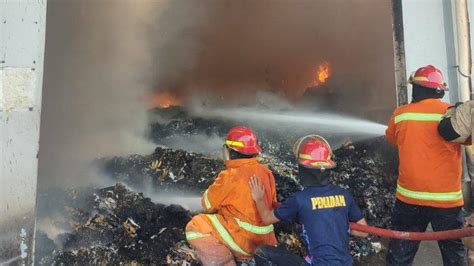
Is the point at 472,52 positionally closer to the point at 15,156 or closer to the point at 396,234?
the point at 396,234

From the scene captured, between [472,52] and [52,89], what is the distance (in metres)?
6.24

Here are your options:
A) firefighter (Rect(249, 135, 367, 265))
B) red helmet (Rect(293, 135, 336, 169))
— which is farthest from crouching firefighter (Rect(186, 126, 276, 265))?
red helmet (Rect(293, 135, 336, 169))

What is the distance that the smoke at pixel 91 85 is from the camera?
19.7 feet

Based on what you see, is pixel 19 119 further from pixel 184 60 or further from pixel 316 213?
pixel 184 60

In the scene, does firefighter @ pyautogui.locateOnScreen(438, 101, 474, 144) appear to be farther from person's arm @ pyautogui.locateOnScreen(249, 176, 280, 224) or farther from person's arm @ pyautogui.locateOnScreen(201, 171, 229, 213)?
person's arm @ pyautogui.locateOnScreen(201, 171, 229, 213)

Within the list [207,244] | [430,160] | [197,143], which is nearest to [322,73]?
[197,143]

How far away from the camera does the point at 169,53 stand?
7871mm

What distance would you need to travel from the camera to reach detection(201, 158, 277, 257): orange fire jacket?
2.95m

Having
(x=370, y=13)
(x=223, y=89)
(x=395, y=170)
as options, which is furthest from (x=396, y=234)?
(x=223, y=89)

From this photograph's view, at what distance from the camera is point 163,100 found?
7.52 meters

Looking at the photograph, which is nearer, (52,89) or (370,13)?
(52,89)

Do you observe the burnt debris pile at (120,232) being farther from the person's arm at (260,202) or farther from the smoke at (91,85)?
the person's arm at (260,202)

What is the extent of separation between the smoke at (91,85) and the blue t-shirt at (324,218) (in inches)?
158

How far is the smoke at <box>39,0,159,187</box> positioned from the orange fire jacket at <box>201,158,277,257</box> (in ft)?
11.0
